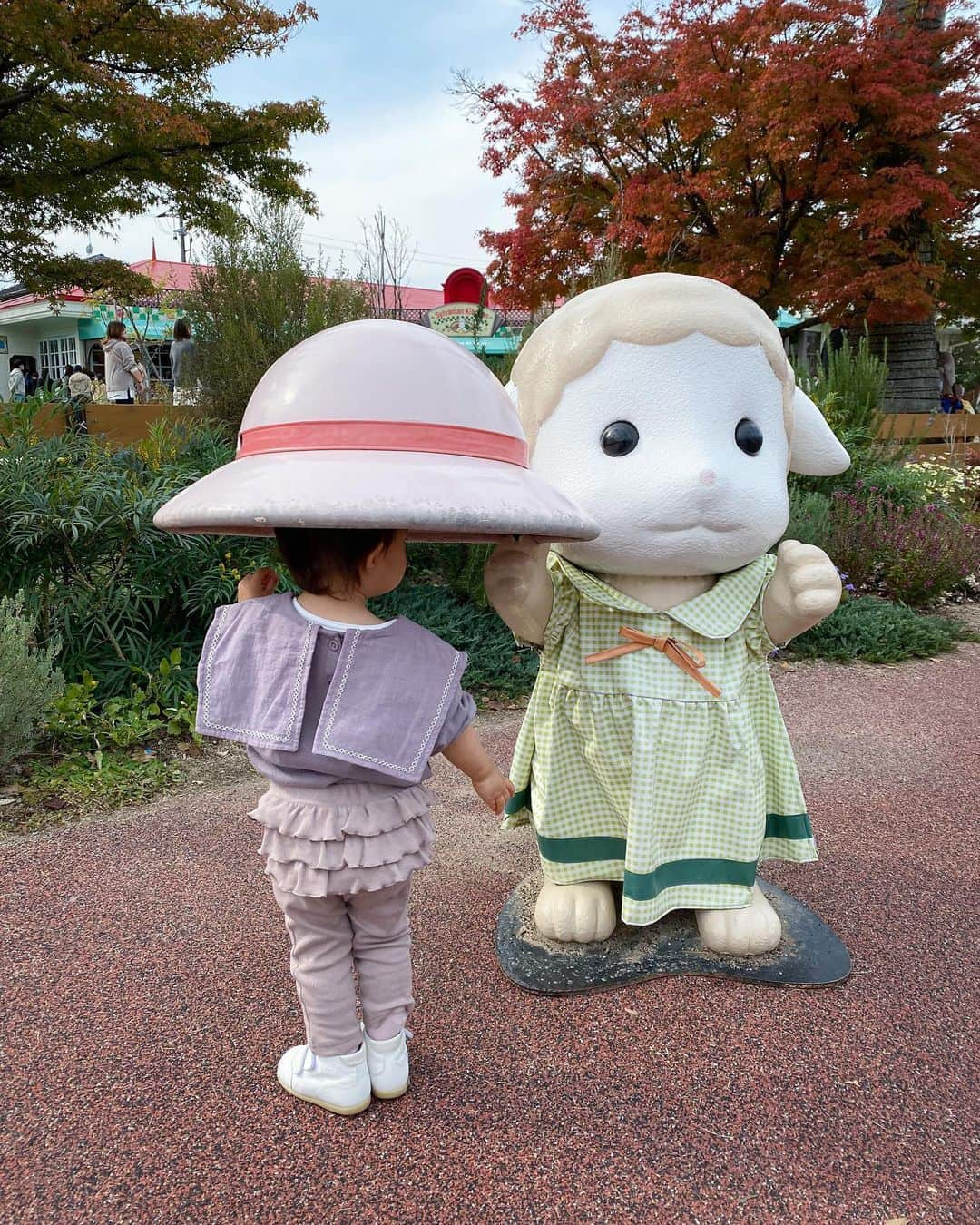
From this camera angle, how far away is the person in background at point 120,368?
9.27 metres

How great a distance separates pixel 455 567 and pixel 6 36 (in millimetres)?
6444

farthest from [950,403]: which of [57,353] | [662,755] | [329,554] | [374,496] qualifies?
[57,353]

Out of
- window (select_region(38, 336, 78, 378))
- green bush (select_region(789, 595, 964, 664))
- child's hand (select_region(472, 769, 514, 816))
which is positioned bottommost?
green bush (select_region(789, 595, 964, 664))

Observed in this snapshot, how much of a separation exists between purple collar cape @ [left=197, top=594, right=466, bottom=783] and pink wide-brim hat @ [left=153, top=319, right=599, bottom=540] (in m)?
0.22

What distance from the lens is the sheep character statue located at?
6.53ft

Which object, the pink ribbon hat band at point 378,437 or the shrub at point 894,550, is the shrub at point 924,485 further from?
the pink ribbon hat band at point 378,437

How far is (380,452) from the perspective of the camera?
4.58 ft

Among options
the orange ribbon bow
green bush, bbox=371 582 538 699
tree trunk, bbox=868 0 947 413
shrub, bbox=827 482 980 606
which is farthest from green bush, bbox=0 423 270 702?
tree trunk, bbox=868 0 947 413

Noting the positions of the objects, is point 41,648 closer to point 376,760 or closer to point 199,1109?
point 199,1109

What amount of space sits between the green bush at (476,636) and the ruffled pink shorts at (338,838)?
293cm

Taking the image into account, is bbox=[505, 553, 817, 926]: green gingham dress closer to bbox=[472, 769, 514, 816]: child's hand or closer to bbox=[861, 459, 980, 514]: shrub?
bbox=[472, 769, 514, 816]: child's hand

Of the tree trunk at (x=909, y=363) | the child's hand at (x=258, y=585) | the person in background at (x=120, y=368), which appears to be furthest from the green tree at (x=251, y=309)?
the tree trunk at (x=909, y=363)

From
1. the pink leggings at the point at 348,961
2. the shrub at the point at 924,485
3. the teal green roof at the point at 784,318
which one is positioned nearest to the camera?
the pink leggings at the point at 348,961

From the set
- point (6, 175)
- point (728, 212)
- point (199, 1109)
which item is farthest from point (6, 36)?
point (199, 1109)
